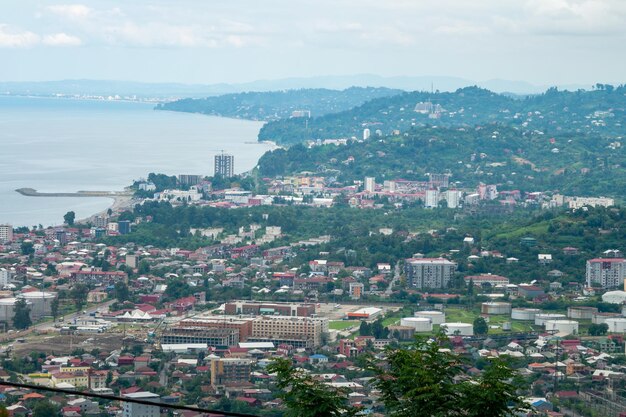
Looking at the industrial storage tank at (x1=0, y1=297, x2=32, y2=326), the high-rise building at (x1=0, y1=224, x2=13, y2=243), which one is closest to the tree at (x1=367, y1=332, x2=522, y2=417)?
the industrial storage tank at (x1=0, y1=297, x2=32, y2=326)

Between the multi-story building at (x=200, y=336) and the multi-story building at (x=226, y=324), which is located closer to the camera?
the multi-story building at (x=200, y=336)

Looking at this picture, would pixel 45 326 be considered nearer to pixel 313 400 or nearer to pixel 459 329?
pixel 459 329

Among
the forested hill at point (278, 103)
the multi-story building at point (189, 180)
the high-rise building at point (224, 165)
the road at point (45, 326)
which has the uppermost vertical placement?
the forested hill at point (278, 103)

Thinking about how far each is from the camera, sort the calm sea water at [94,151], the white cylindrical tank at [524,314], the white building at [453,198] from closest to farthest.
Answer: the white cylindrical tank at [524,314] → the white building at [453,198] → the calm sea water at [94,151]

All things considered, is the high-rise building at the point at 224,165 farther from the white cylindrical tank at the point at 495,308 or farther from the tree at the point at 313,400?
the tree at the point at 313,400

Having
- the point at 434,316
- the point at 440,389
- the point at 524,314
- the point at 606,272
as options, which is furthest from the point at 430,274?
the point at 440,389

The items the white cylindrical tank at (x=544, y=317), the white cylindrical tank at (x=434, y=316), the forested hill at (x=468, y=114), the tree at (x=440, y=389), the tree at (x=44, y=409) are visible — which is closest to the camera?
the tree at (x=440, y=389)

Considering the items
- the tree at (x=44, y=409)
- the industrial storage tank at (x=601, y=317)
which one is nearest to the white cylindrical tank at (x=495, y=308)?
the industrial storage tank at (x=601, y=317)
